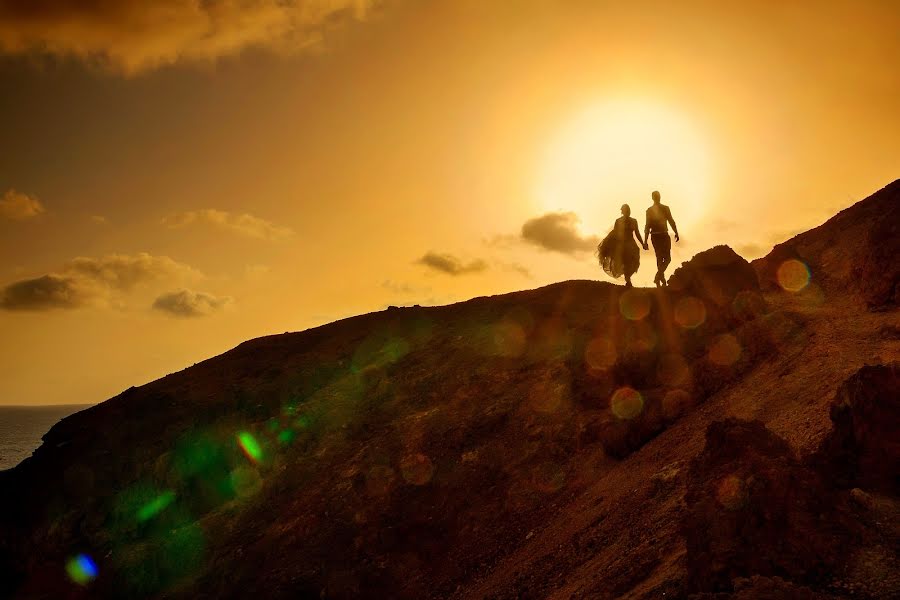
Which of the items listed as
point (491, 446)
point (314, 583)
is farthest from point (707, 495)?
point (314, 583)

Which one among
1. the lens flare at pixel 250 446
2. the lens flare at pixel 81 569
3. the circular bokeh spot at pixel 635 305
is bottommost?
the lens flare at pixel 81 569

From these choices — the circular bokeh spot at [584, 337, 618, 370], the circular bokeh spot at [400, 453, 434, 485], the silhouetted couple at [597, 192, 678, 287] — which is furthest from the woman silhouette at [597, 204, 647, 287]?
the circular bokeh spot at [400, 453, 434, 485]

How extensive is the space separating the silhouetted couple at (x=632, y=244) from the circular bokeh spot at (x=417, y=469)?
877 centimetres

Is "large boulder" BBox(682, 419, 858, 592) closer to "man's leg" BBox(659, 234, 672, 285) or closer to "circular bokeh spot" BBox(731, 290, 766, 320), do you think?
"circular bokeh spot" BBox(731, 290, 766, 320)

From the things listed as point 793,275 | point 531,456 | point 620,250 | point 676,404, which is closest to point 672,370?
point 676,404

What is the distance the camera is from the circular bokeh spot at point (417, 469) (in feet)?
53.8

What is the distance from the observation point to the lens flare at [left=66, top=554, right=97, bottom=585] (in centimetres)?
2070

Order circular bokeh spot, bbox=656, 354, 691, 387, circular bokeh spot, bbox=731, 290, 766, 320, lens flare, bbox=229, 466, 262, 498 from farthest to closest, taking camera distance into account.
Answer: lens flare, bbox=229, 466, 262, 498 → circular bokeh spot, bbox=731, 290, 766, 320 → circular bokeh spot, bbox=656, 354, 691, 387

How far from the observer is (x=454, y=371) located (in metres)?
20.9

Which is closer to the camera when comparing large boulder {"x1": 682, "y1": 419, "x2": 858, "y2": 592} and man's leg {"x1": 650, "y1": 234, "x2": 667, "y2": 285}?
large boulder {"x1": 682, "y1": 419, "x2": 858, "y2": 592}

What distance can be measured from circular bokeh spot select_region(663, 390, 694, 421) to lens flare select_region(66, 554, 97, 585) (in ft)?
65.8

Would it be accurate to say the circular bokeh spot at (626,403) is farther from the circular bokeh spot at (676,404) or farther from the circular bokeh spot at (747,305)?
the circular bokeh spot at (747,305)

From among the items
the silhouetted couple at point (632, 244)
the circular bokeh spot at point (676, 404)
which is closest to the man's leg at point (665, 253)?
the silhouetted couple at point (632, 244)

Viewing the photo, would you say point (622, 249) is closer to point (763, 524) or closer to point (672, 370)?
point (672, 370)
